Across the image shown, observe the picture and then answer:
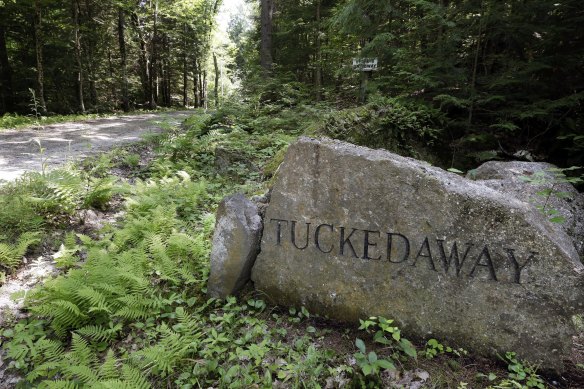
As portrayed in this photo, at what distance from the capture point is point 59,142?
1029cm

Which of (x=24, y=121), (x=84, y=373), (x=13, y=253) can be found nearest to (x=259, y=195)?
(x=84, y=373)

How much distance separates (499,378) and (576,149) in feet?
16.2

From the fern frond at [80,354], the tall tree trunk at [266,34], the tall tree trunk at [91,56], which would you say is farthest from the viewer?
the tall tree trunk at [91,56]

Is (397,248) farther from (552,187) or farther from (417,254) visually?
(552,187)

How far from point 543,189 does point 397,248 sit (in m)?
3.19

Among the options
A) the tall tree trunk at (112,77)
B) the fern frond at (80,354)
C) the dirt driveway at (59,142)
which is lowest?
the fern frond at (80,354)

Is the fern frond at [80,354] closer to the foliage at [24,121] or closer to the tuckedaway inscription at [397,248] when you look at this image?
the tuckedaway inscription at [397,248]

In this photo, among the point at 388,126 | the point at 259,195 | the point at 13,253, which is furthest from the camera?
the point at 388,126

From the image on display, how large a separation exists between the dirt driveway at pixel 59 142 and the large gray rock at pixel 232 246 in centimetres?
465

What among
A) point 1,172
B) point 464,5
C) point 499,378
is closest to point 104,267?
point 499,378

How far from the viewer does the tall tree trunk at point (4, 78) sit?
57.5ft

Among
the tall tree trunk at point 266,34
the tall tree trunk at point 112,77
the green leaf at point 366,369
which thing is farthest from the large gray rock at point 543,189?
the tall tree trunk at point 112,77

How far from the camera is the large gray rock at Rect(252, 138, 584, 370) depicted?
2.95 meters

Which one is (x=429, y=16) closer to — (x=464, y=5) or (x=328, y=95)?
(x=464, y=5)
